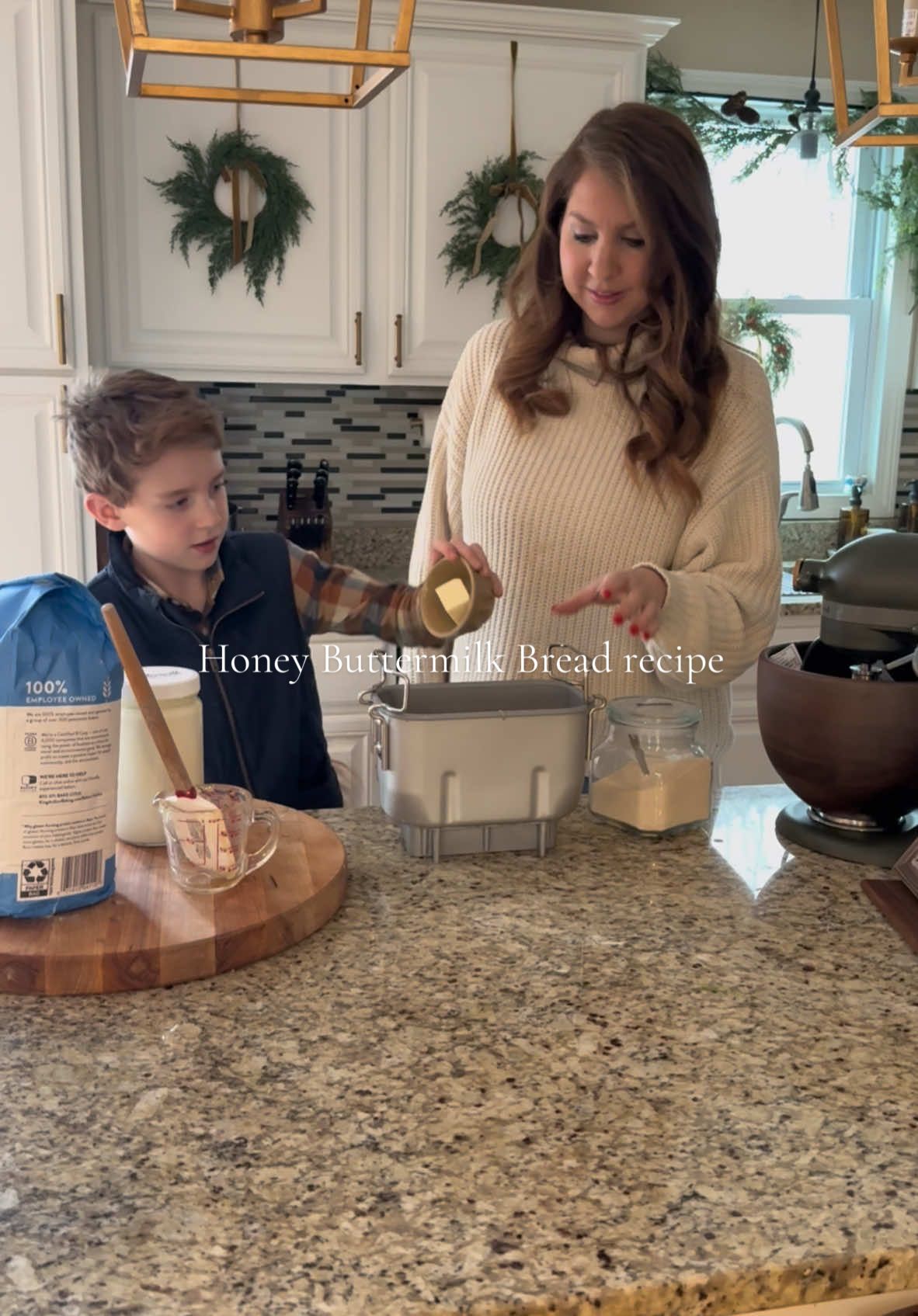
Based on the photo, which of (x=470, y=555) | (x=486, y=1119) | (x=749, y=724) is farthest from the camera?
(x=749, y=724)

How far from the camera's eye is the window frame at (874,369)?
11.9 feet


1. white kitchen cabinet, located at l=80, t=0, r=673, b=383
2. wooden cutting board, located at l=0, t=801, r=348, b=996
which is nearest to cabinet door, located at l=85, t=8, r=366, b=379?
white kitchen cabinet, located at l=80, t=0, r=673, b=383

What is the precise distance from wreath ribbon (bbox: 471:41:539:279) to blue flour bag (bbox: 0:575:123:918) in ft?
6.98

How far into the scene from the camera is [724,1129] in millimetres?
833

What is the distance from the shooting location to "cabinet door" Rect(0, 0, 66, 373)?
2.56m

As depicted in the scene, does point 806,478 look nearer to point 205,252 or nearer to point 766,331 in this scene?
point 766,331

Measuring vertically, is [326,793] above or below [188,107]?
below

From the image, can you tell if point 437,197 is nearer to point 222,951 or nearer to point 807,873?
point 807,873

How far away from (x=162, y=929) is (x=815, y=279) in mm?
3237

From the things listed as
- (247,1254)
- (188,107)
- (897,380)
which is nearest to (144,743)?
(247,1254)

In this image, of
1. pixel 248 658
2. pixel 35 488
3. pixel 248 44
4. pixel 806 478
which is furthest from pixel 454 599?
pixel 806 478

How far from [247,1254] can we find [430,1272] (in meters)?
0.10

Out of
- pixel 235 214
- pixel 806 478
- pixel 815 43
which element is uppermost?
pixel 815 43

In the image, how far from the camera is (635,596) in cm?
146
